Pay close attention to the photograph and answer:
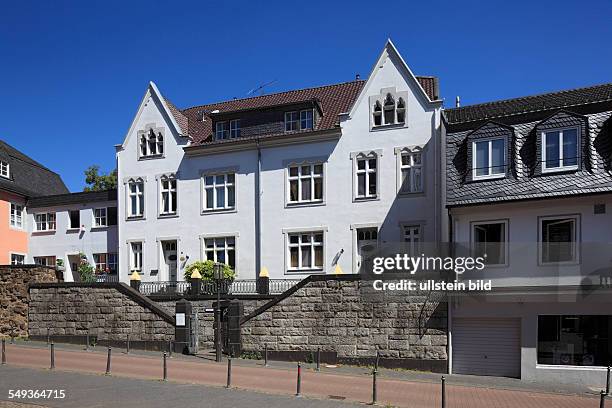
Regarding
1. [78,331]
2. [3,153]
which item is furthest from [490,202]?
[3,153]

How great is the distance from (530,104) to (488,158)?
4442 millimetres

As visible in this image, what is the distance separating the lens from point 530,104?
2484 centimetres

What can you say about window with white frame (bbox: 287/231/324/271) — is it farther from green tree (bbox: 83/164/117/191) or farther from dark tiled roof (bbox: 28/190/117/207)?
green tree (bbox: 83/164/117/191)

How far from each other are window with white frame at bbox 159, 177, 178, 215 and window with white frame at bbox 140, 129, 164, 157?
5.57 ft

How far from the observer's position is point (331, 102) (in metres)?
32.4

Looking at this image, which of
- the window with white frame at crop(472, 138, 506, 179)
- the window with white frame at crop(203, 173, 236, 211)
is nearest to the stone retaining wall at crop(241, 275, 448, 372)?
the window with white frame at crop(472, 138, 506, 179)

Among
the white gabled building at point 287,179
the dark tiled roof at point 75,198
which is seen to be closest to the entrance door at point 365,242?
the white gabled building at point 287,179

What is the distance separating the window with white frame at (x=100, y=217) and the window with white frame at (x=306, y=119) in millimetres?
14036

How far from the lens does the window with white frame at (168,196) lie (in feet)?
107

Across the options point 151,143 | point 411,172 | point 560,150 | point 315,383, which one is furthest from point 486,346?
point 151,143

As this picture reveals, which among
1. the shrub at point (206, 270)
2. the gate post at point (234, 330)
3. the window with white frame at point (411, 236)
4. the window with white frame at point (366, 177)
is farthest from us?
the shrub at point (206, 270)

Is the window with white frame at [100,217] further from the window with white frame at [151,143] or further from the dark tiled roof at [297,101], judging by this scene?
the dark tiled roof at [297,101]

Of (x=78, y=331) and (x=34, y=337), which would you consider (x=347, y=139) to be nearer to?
(x=78, y=331)

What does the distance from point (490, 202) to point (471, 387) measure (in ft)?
22.4
